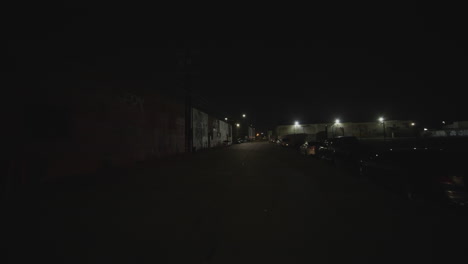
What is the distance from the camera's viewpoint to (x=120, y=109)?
1479 cm

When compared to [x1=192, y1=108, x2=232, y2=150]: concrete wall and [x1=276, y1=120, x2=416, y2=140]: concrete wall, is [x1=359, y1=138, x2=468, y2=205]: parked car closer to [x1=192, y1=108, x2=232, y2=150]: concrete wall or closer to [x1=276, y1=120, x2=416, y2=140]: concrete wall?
[x1=192, y1=108, x2=232, y2=150]: concrete wall

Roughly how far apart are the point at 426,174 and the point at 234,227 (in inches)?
195

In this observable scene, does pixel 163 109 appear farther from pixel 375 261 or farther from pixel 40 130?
pixel 375 261

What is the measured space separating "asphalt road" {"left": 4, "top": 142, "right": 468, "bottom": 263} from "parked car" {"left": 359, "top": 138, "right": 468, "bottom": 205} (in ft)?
1.27

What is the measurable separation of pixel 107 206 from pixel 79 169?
24.3 feet

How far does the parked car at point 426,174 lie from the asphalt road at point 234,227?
39 cm

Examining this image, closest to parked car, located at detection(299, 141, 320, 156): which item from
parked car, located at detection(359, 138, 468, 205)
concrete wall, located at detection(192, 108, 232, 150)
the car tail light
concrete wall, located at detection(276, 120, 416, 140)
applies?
parked car, located at detection(359, 138, 468, 205)

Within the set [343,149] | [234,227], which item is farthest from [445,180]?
[343,149]

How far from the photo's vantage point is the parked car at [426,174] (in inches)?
183

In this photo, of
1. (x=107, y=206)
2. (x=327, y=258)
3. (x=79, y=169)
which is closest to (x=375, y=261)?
(x=327, y=258)

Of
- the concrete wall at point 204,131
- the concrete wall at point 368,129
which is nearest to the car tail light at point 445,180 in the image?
the concrete wall at point 204,131

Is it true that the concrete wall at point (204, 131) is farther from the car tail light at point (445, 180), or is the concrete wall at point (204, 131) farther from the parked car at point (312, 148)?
the car tail light at point (445, 180)

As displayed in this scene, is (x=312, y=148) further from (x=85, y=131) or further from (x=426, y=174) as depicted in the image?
(x=85, y=131)

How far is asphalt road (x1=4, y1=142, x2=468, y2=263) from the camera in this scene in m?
3.32
